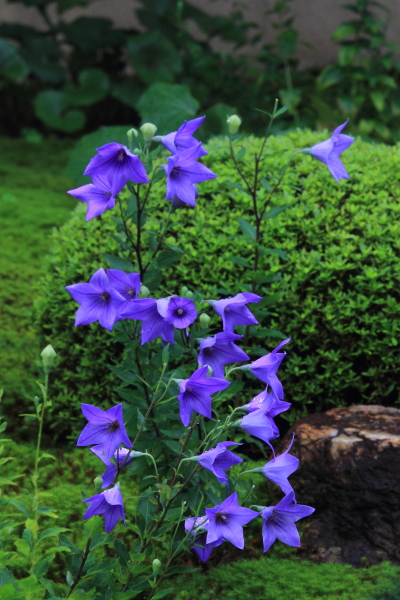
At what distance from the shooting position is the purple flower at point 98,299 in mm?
1628

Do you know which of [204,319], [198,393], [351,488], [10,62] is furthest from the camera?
[10,62]

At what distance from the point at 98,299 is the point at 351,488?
116cm

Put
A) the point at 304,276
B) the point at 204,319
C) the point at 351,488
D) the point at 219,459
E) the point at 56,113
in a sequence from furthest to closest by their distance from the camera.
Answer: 1. the point at 56,113
2. the point at 304,276
3. the point at 351,488
4. the point at 204,319
5. the point at 219,459

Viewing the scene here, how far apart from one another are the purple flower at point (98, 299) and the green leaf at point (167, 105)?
152 inches

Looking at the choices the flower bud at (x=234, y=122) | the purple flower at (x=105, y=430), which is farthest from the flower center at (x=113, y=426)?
the flower bud at (x=234, y=122)

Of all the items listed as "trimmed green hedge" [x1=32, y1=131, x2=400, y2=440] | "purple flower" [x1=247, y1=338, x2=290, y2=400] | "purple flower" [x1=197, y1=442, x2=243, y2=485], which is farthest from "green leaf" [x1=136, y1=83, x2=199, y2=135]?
"purple flower" [x1=197, y1=442, x2=243, y2=485]

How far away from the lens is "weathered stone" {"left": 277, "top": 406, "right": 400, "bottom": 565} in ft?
7.23

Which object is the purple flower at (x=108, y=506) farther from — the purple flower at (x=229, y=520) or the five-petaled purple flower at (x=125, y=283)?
the five-petaled purple flower at (x=125, y=283)

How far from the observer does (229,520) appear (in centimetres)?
160

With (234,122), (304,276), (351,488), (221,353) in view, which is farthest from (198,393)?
(304,276)

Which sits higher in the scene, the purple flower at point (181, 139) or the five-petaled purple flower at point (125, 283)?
the purple flower at point (181, 139)

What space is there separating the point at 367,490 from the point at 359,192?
4.44 ft

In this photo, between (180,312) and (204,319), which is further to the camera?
(204,319)

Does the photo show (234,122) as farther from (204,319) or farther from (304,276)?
(304,276)
